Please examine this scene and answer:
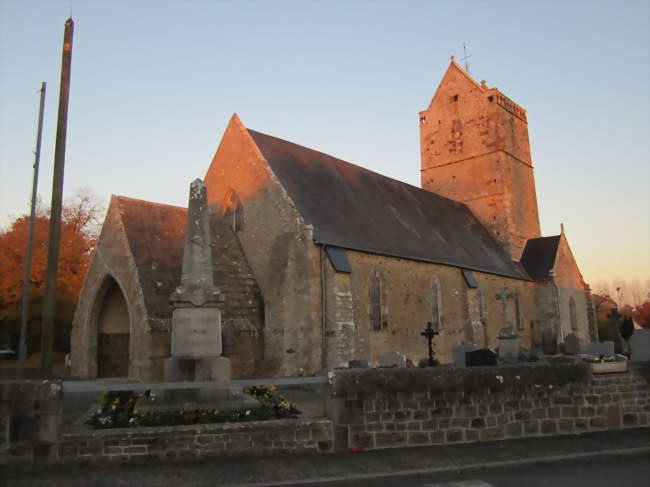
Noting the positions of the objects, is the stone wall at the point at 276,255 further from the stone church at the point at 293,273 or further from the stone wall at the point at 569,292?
the stone wall at the point at 569,292

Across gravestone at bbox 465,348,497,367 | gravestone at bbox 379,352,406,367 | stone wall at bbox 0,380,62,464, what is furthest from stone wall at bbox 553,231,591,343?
stone wall at bbox 0,380,62,464

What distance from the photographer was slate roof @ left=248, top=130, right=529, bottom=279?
1859 centimetres

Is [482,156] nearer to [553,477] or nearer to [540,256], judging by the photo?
[540,256]

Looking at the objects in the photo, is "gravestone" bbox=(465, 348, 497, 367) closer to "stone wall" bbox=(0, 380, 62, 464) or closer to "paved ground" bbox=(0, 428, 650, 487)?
"paved ground" bbox=(0, 428, 650, 487)

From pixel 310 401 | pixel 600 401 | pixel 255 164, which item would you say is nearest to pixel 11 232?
pixel 255 164

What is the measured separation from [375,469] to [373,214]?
617 inches

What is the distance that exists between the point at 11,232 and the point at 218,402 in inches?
896

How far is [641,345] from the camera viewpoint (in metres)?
9.68

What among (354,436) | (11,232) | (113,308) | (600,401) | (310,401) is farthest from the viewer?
(11,232)

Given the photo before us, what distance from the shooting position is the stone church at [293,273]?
644 inches

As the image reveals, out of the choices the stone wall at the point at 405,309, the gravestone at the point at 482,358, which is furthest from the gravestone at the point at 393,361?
the gravestone at the point at 482,358

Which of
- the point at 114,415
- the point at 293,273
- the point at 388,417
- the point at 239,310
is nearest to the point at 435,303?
the point at 293,273

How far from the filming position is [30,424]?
252 inches

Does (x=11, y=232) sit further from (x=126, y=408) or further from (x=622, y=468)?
(x=622, y=468)
